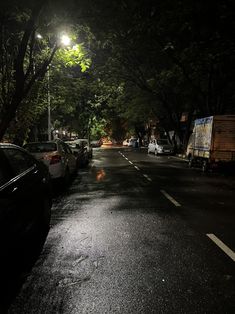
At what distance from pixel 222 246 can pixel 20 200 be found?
3.16 m

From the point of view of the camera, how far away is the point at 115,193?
37.0ft

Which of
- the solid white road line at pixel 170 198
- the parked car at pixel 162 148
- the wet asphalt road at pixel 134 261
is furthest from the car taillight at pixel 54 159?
the parked car at pixel 162 148

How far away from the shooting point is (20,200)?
16.5 ft

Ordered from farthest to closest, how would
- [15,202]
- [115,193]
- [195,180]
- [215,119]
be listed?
[215,119] < [195,180] < [115,193] < [15,202]

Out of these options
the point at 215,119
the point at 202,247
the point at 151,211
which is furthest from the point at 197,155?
the point at 202,247

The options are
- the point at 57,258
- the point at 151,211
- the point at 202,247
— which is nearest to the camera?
the point at 57,258

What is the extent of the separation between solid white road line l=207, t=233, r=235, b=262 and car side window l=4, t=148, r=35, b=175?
3.33 m

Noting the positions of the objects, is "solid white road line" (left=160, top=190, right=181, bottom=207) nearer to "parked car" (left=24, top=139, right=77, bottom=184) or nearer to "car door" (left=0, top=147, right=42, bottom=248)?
"parked car" (left=24, top=139, right=77, bottom=184)

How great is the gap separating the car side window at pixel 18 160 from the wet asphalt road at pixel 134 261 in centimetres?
131

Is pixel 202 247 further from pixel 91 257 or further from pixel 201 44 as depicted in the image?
pixel 201 44

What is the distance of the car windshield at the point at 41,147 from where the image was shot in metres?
12.5

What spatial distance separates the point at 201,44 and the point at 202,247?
44.9 feet

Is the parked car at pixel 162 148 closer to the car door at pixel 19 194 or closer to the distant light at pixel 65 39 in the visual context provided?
the distant light at pixel 65 39

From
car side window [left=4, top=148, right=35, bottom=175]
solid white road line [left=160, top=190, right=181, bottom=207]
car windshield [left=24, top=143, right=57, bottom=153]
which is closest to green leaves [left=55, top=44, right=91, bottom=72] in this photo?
car windshield [left=24, top=143, right=57, bottom=153]
